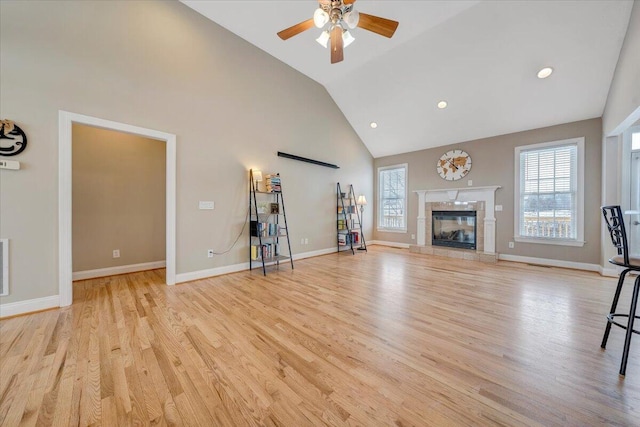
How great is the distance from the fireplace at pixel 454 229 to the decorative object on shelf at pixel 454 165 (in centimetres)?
92

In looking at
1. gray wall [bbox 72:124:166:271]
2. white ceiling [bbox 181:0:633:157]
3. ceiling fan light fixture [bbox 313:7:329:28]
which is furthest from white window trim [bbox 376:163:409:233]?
gray wall [bbox 72:124:166:271]

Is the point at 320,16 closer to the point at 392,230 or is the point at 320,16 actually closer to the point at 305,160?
the point at 305,160

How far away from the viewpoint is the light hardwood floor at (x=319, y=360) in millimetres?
1229

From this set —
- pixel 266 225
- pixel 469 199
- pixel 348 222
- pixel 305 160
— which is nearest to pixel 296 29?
pixel 305 160

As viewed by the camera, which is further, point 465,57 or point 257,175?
point 257,175

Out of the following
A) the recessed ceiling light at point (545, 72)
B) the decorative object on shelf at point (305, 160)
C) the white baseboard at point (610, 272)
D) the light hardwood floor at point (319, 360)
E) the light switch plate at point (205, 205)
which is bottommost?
the light hardwood floor at point (319, 360)

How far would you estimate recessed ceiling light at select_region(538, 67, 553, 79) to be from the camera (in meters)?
3.63

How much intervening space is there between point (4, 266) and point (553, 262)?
8069 mm

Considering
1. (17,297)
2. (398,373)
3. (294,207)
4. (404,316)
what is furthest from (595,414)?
(17,297)

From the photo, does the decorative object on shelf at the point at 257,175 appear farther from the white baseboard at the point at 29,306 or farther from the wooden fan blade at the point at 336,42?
the white baseboard at the point at 29,306

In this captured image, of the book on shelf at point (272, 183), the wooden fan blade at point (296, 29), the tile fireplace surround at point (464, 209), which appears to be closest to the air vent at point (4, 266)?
the book on shelf at point (272, 183)

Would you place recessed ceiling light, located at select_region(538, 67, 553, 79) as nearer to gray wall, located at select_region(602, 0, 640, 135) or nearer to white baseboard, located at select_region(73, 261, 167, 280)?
gray wall, located at select_region(602, 0, 640, 135)

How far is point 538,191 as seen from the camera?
15.3 feet

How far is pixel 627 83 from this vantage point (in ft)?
9.27
